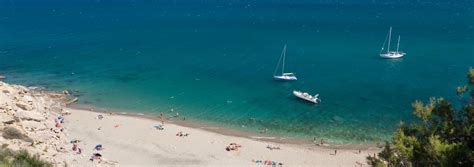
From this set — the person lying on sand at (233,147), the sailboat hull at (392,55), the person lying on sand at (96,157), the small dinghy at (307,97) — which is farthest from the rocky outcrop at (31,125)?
the sailboat hull at (392,55)

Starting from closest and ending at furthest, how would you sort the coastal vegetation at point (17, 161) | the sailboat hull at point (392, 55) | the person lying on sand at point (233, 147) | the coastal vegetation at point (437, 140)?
1. the coastal vegetation at point (437, 140)
2. the coastal vegetation at point (17, 161)
3. the person lying on sand at point (233, 147)
4. the sailboat hull at point (392, 55)

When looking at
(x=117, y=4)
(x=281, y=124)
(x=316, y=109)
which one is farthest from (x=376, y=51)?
(x=117, y=4)

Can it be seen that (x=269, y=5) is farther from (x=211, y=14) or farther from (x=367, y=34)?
(x=367, y=34)

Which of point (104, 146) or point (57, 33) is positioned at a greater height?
point (57, 33)

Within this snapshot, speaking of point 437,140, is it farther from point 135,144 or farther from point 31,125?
point 31,125

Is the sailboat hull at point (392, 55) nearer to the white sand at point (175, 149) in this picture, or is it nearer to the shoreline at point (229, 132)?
the shoreline at point (229, 132)

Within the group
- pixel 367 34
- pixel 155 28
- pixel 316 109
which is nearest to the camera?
pixel 316 109
